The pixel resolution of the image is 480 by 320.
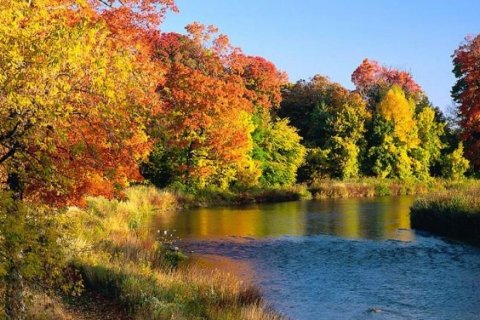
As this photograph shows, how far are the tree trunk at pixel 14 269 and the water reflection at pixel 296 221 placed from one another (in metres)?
17.2

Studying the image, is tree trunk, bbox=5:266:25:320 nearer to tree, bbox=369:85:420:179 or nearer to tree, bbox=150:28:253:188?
tree, bbox=150:28:253:188

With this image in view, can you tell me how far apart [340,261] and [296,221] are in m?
11.1

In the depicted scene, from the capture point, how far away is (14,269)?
23.2 ft

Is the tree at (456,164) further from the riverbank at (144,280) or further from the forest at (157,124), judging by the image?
the riverbank at (144,280)

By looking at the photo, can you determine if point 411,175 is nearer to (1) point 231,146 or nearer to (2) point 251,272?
(1) point 231,146

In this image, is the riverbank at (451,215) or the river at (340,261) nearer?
the river at (340,261)

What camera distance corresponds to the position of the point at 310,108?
2579 inches

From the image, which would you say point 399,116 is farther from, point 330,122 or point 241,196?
point 241,196

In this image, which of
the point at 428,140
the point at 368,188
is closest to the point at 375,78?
the point at 428,140

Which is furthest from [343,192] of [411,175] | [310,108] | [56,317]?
[56,317]

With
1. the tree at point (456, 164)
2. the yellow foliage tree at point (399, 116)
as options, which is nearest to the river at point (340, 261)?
the yellow foliage tree at point (399, 116)

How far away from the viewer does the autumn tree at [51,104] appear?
7230mm

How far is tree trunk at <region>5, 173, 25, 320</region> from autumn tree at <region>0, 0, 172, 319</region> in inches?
0.5

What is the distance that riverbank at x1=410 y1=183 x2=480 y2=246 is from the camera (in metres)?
26.6
